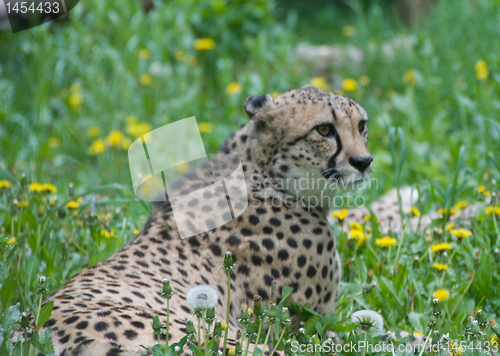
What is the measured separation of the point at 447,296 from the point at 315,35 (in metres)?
8.75

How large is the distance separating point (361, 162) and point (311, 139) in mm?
279

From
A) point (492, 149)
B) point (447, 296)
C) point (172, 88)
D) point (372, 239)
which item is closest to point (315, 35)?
point (172, 88)

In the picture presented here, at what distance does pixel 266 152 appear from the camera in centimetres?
291

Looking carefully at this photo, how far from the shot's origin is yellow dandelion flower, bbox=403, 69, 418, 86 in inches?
244

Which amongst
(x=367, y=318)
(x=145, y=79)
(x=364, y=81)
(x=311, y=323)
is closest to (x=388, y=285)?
(x=311, y=323)

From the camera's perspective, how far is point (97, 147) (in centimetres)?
542

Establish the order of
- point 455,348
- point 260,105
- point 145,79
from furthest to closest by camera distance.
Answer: point 145,79, point 260,105, point 455,348

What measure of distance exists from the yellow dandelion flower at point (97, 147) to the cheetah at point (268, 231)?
105 inches

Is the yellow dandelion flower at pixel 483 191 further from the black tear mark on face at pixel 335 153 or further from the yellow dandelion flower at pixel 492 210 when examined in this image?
the black tear mark on face at pixel 335 153

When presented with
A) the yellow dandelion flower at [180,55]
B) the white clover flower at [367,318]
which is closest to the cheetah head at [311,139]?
the white clover flower at [367,318]

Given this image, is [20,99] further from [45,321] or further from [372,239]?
[45,321]

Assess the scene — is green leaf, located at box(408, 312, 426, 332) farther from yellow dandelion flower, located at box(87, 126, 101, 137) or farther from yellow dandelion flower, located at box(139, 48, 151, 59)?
yellow dandelion flower, located at box(139, 48, 151, 59)

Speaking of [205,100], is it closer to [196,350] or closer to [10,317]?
[10,317]

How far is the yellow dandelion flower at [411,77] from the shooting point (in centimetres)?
620
